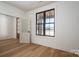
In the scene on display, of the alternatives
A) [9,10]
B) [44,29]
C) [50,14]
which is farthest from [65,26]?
[9,10]

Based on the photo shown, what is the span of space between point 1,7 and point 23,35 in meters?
2.31

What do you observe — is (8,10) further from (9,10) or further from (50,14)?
(50,14)

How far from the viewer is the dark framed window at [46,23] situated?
13.8ft

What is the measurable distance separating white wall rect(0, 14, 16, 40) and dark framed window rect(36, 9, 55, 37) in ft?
11.5

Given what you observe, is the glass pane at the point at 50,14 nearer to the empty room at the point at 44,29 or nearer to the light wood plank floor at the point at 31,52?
the empty room at the point at 44,29

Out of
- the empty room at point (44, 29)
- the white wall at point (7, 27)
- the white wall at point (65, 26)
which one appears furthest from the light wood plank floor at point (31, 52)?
the white wall at point (7, 27)

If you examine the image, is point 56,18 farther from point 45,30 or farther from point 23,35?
point 23,35

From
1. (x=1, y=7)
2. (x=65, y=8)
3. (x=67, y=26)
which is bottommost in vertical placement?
(x=67, y=26)

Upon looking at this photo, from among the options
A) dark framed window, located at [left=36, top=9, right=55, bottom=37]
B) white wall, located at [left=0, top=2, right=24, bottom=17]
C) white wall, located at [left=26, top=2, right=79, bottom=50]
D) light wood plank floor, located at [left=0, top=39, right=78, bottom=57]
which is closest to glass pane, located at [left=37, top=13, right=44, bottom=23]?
dark framed window, located at [left=36, top=9, right=55, bottom=37]

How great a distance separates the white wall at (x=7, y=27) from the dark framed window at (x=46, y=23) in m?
3.50

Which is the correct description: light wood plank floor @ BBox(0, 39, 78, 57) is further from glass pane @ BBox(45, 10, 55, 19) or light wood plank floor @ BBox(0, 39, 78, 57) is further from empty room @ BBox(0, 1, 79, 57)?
glass pane @ BBox(45, 10, 55, 19)

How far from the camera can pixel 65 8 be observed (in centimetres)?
339

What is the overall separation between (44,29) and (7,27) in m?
4.18

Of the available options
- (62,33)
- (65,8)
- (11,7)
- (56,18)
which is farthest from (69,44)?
(11,7)
